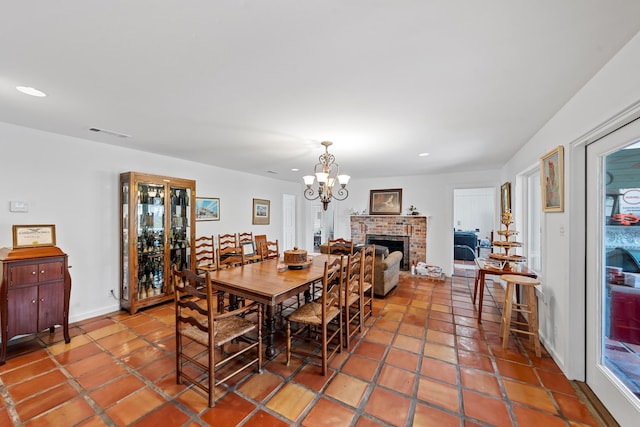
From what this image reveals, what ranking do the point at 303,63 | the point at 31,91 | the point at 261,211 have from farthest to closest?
the point at 261,211, the point at 31,91, the point at 303,63

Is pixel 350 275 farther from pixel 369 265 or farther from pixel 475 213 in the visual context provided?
pixel 475 213

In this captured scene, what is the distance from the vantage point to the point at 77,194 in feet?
10.0

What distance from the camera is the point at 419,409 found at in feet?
5.73

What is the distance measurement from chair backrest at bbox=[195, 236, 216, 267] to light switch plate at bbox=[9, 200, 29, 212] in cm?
193

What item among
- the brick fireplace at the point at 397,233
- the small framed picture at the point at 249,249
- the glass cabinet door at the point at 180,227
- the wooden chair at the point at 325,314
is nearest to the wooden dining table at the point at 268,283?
the wooden chair at the point at 325,314

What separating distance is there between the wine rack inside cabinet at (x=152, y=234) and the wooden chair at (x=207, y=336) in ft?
4.81

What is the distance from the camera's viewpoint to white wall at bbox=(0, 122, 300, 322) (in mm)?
2646

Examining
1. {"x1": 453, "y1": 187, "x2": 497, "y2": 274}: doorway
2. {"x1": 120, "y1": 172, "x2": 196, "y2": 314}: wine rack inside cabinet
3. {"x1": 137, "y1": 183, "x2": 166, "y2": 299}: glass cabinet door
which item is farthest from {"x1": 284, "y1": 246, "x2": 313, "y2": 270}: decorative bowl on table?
{"x1": 453, "y1": 187, "x2": 497, "y2": 274}: doorway

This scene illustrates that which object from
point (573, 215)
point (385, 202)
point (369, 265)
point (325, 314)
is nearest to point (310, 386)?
point (325, 314)

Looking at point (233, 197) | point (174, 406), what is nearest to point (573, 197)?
point (174, 406)

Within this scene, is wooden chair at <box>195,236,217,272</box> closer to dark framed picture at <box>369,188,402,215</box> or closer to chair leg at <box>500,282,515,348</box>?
dark framed picture at <box>369,188,402,215</box>

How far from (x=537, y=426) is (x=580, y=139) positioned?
201cm

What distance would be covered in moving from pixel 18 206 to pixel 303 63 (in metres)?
3.35

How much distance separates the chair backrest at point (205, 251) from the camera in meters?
4.31
